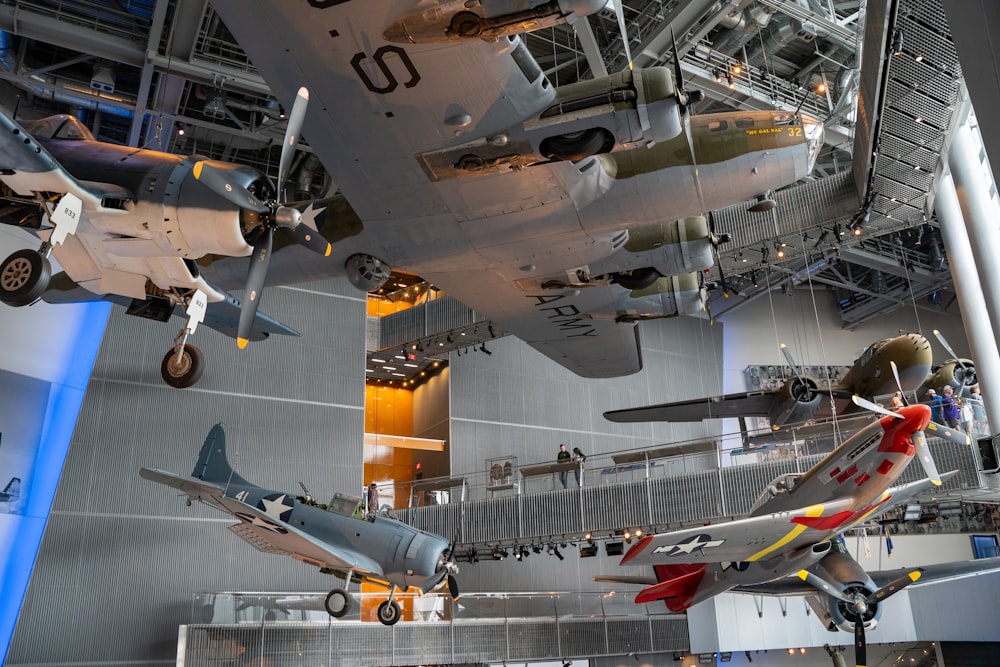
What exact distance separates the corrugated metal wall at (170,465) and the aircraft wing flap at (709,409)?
895 centimetres

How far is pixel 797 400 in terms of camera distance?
17.6 m

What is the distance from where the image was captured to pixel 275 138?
20328 millimetres

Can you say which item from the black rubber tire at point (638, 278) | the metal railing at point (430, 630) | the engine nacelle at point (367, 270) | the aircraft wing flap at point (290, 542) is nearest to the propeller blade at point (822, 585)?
the black rubber tire at point (638, 278)

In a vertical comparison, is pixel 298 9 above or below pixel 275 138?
below

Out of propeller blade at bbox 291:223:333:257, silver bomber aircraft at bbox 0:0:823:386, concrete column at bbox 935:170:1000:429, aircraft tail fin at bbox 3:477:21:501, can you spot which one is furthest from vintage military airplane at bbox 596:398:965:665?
aircraft tail fin at bbox 3:477:21:501

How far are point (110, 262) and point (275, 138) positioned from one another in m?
10.2

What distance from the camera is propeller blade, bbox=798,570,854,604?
14.8m

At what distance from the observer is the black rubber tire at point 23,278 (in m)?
11.0

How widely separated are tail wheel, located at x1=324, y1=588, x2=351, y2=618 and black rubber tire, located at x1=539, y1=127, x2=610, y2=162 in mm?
12146

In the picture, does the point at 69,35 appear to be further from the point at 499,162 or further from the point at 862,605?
the point at 862,605

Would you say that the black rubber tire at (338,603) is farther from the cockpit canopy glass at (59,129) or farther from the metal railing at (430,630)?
the cockpit canopy glass at (59,129)

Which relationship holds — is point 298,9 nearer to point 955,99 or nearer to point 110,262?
point 110,262

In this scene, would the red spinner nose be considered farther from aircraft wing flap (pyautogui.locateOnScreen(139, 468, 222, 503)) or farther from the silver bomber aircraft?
aircraft wing flap (pyautogui.locateOnScreen(139, 468, 222, 503))

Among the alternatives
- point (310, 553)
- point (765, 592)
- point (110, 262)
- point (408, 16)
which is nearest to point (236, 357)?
point (310, 553)
